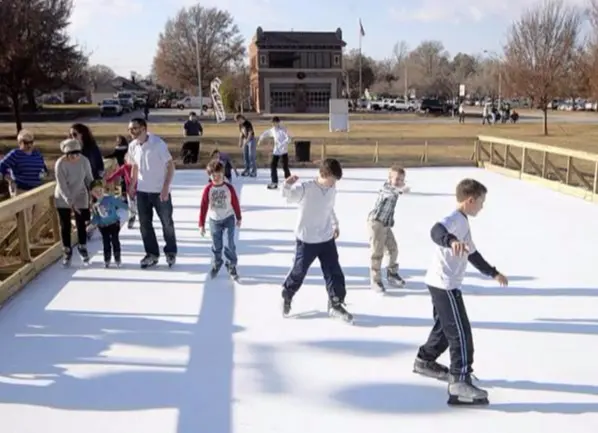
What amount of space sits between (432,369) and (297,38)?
201ft

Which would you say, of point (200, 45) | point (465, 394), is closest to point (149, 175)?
point (465, 394)

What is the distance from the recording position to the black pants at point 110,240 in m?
5.65

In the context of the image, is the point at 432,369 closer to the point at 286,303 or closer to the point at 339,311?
the point at 339,311

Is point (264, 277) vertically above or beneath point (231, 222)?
beneath

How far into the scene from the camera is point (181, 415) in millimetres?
3043

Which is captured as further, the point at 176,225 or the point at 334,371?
the point at 176,225

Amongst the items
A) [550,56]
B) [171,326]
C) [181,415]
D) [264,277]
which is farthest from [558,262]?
[550,56]

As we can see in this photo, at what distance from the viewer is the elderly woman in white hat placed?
212 inches

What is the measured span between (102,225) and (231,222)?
1.29 meters

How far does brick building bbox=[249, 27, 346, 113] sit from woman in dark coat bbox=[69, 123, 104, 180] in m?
52.3

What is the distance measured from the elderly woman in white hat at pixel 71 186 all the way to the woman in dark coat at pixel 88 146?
733 mm

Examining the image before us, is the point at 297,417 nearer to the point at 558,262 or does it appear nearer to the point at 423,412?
the point at 423,412

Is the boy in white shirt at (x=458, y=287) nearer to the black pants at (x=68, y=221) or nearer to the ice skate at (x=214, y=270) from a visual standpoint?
the ice skate at (x=214, y=270)

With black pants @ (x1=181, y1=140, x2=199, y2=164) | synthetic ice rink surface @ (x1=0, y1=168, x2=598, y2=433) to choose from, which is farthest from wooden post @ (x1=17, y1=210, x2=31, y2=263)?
black pants @ (x1=181, y1=140, x2=199, y2=164)
